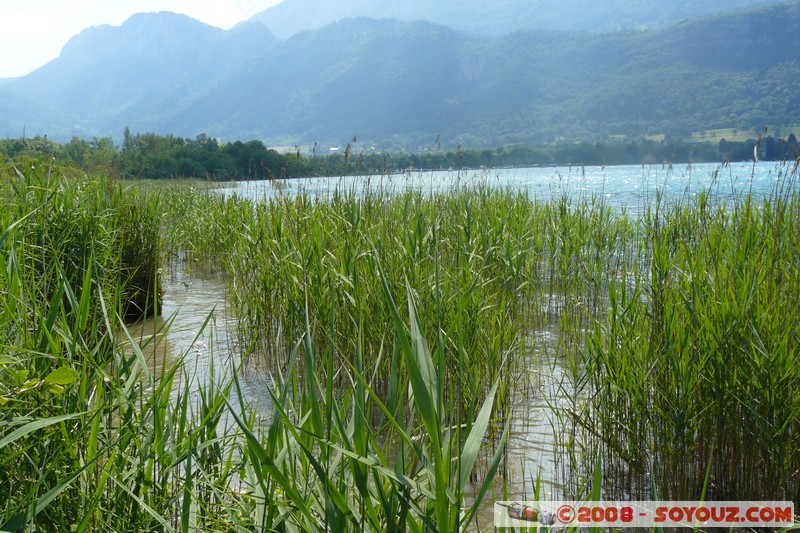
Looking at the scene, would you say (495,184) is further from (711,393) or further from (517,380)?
(711,393)

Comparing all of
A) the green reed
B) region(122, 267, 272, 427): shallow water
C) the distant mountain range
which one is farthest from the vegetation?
the distant mountain range

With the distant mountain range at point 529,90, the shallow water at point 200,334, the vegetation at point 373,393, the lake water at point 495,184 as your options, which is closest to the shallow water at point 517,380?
the shallow water at point 200,334

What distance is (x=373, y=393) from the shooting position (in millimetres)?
1159

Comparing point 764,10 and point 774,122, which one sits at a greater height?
point 764,10

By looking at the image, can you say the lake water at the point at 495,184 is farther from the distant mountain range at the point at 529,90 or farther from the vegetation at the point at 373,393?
the distant mountain range at the point at 529,90

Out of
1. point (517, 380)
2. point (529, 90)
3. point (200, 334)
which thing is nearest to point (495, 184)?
point (517, 380)

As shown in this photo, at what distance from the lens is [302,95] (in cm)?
17500

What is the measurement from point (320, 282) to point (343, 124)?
13788 cm

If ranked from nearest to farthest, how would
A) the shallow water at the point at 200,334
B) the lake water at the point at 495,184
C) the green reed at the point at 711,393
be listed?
the green reed at the point at 711,393
the shallow water at the point at 200,334
the lake water at the point at 495,184

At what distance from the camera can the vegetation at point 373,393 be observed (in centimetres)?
129

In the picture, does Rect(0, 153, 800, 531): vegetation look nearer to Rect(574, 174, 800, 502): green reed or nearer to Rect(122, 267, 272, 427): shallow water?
Rect(574, 174, 800, 502): green reed

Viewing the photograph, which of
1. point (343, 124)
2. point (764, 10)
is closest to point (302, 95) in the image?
point (343, 124)

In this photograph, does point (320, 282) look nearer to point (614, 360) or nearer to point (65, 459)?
point (614, 360)

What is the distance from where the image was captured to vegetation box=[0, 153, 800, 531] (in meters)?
1.29
